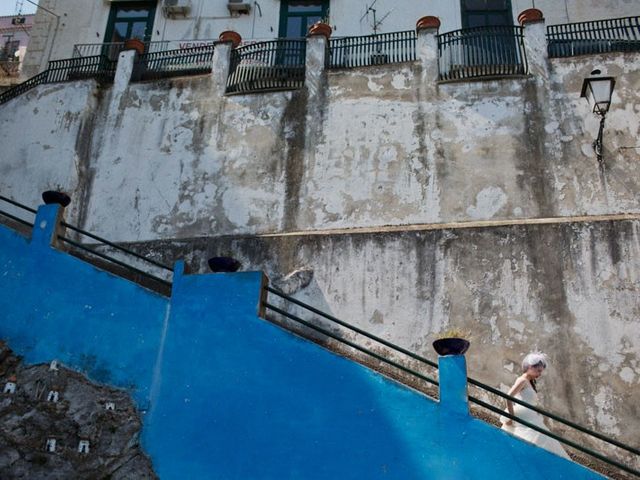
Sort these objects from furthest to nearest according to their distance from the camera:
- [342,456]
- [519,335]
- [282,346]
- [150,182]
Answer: [150,182]
[519,335]
[282,346]
[342,456]

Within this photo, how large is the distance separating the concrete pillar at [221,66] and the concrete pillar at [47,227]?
513 centimetres

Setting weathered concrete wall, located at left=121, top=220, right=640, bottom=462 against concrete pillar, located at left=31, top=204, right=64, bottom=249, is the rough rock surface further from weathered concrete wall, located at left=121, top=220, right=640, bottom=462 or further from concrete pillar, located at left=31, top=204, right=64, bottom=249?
weathered concrete wall, located at left=121, top=220, right=640, bottom=462

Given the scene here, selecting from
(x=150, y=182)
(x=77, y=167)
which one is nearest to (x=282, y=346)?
(x=150, y=182)

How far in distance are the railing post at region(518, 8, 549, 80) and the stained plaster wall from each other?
293cm

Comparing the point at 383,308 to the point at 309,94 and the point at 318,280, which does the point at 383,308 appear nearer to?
the point at 318,280

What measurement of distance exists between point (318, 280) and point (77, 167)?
5372mm

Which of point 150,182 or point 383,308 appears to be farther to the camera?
point 150,182

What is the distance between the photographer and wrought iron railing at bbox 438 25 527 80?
13.4 meters

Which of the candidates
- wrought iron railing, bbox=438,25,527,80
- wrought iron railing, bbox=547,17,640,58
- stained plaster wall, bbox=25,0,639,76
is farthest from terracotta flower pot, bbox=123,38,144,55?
wrought iron railing, bbox=547,17,640,58

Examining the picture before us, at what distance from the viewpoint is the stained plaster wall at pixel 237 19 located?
54.4 feet

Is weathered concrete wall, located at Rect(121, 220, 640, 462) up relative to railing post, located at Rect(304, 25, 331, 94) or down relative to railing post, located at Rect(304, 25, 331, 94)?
down

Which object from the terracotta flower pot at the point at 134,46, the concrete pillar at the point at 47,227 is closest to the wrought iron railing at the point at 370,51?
the terracotta flower pot at the point at 134,46

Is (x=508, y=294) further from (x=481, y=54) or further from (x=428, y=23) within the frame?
(x=428, y=23)

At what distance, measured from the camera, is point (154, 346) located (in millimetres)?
8938
